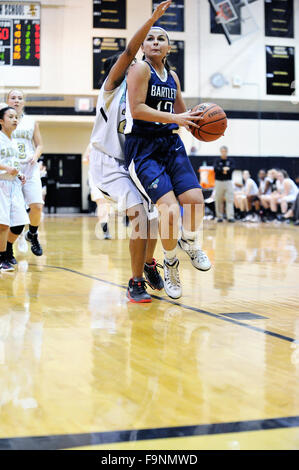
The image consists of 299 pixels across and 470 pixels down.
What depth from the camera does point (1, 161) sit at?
5238 millimetres

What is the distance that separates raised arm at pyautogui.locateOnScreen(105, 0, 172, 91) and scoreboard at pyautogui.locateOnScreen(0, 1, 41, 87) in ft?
38.0

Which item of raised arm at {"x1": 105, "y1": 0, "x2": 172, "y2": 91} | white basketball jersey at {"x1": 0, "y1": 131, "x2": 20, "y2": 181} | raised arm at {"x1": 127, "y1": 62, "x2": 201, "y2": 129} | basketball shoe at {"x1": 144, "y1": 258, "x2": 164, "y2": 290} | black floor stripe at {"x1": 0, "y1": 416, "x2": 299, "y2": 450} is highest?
raised arm at {"x1": 105, "y1": 0, "x2": 172, "y2": 91}

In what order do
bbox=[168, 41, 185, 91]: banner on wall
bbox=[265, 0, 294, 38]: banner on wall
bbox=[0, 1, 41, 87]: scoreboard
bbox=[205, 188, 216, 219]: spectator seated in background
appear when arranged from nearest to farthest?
bbox=[0, 1, 41, 87]: scoreboard → bbox=[205, 188, 216, 219]: spectator seated in background → bbox=[168, 41, 185, 91]: banner on wall → bbox=[265, 0, 294, 38]: banner on wall

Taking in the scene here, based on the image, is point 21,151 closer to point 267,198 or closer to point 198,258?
point 198,258

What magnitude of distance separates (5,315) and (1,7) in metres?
12.9

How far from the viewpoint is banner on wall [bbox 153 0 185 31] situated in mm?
17100

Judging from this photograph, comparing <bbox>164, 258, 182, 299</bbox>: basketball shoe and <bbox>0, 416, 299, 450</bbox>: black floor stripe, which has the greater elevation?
<bbox>164, 258, 182, 299</bbox>: basketball shoe

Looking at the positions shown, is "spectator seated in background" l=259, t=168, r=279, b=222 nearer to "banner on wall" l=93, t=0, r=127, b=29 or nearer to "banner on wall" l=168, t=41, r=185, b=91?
"banner on wall" l=168, t=41, r=185, b=91

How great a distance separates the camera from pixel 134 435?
5.34 feet

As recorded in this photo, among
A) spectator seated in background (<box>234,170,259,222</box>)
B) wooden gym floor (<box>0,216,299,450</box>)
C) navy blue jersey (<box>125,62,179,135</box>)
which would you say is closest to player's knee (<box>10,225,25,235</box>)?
wooden gym floor (<box>0,216,299,450</box>)

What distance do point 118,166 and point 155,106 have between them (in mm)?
439

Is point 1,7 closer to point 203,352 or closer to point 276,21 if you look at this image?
point 276,21

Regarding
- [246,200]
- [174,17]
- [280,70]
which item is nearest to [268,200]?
[246,200]

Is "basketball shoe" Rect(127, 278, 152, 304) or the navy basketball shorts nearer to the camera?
the navy basketball shorts
